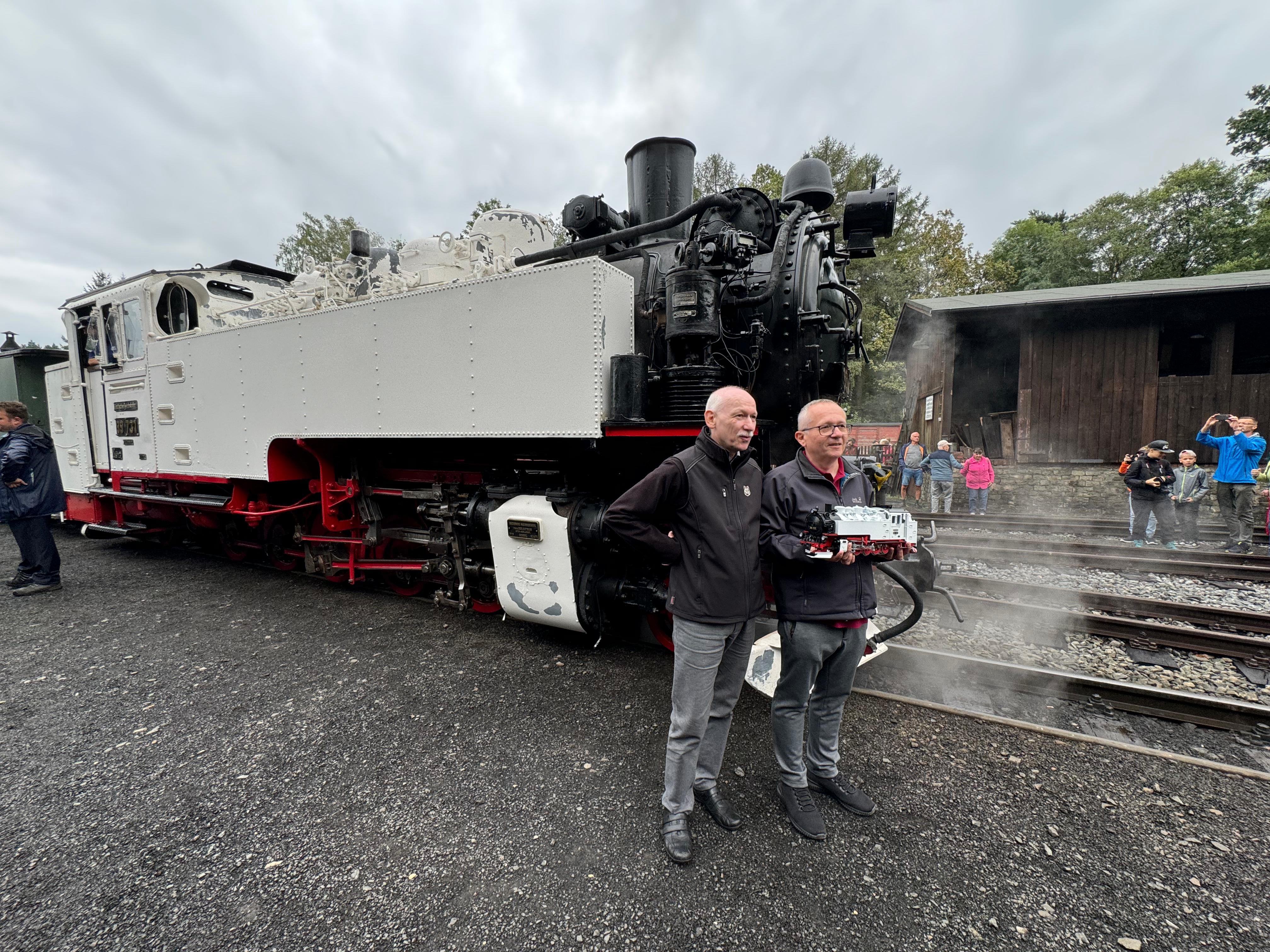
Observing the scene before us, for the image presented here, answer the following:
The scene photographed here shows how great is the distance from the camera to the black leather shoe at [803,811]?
2.18 metres

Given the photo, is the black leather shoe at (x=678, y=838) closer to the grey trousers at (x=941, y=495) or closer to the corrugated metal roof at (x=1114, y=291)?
the grey trousers at (x=941, y=495)

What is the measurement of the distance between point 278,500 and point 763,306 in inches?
200

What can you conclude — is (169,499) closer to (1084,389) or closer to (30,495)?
(30,495)

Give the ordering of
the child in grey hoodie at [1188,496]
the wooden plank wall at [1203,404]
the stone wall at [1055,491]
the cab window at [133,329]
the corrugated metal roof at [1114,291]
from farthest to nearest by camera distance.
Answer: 1. the stone wall at [1055,491]
2. the wooden plank wall at [1203,404]
3. the corrugated metal roof at [1114,291]
4. the child in grey hoodie at [1188,496]
5. the cab window at [133,329]

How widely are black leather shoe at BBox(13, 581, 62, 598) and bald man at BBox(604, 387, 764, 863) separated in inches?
272

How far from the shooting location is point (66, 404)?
717 centimetres

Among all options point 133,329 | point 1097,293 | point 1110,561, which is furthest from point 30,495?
point 1097,293

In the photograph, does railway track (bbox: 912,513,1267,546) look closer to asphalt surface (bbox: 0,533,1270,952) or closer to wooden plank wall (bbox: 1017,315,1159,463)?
wooden plank wall (bbox: 1017,315,1159,463)

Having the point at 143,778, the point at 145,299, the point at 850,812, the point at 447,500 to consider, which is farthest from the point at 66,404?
the point at 850,812

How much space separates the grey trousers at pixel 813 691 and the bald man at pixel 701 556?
191 millimetres

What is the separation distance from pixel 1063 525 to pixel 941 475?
203 cm

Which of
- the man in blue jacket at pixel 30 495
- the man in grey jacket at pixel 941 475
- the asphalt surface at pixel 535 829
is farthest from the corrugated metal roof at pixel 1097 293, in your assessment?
the man in blue jacket at pixel 30 495

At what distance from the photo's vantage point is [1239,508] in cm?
734

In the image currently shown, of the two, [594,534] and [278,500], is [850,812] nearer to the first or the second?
[594,534]
